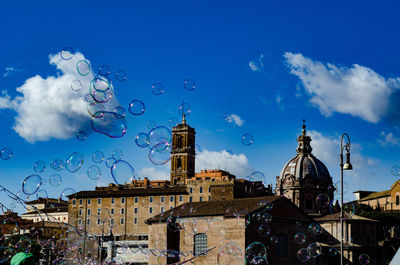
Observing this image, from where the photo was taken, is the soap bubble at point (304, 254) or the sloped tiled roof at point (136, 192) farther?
the sloped tiled roof at point (136, 192)

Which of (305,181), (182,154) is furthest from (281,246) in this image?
(182,154)

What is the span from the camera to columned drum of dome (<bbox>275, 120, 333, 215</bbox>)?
63.1 meters

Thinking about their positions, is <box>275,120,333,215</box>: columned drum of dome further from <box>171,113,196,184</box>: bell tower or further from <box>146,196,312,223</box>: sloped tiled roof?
<box>171,113,196,184</box>: bell tower

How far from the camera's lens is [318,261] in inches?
2012

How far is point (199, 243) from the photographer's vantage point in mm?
45656

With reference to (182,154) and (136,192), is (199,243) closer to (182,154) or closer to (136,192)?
(136,192)

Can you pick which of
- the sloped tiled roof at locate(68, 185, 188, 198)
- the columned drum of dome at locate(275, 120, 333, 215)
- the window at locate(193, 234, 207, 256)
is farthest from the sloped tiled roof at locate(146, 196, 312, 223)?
the sloped tiled roof at locate(68, 185, 188, 198)

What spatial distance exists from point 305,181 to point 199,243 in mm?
22119

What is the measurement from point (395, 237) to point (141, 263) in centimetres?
3146

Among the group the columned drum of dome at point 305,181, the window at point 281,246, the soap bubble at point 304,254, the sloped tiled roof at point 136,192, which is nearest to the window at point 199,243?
the window at point 281,246

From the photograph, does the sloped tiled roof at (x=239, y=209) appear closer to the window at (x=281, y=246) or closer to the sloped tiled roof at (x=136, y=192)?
the window at (x=281, y=246)

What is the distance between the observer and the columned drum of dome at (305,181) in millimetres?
63062

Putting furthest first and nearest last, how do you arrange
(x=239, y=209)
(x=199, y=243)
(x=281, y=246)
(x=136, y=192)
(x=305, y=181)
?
(x=136, y=192), (x=305, y=181), (x=281, y=246), (x=239, y=209), (x=199, y=243)

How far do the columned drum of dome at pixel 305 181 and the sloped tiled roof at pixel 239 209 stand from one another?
12.8 meters
